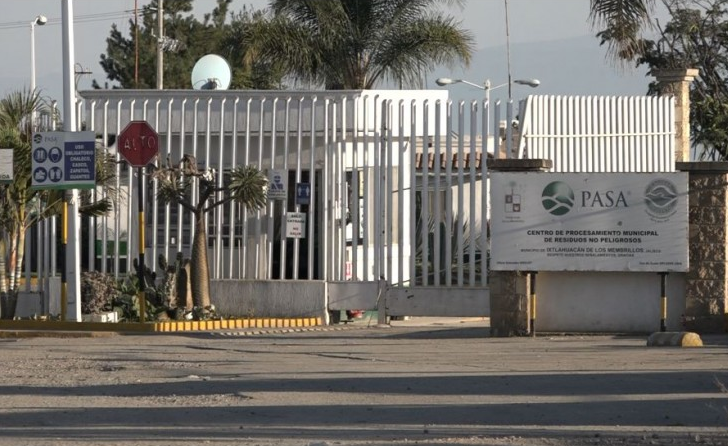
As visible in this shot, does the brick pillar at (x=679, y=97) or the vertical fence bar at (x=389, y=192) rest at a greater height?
the brick pillar at (x=679, y=97)

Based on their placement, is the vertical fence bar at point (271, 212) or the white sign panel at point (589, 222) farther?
the vertical fence bar at point (271, 212)

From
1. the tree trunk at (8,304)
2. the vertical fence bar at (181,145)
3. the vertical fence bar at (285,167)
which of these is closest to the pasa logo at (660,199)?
the vertical fence bar at (285,167)

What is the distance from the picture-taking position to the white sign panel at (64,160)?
2186 cm

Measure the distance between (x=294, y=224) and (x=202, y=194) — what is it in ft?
5.63

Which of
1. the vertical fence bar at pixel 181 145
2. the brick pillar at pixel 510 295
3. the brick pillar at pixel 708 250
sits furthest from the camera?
the vertical fence bar at pixel 181 145

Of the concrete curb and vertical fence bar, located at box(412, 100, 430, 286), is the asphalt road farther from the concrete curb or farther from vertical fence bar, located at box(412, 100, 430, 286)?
vertical fence bar, located at box(412, 100, 430, 286)

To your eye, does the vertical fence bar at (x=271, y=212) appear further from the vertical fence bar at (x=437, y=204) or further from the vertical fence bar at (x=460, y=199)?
the vertical fence bar at (x=460, y=199)

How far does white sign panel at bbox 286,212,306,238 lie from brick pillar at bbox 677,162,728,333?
720cm

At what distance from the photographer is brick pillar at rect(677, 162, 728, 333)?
63.0 feet

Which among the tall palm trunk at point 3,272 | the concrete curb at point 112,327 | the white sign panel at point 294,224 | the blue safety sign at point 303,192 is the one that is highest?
the blue safety sign at point 303,192

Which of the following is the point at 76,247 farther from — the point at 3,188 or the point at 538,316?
the point at 538,316

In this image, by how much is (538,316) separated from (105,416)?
9.89 meters

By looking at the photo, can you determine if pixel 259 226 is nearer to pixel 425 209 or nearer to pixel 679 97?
pixel 425 209

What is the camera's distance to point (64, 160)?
862 inches
